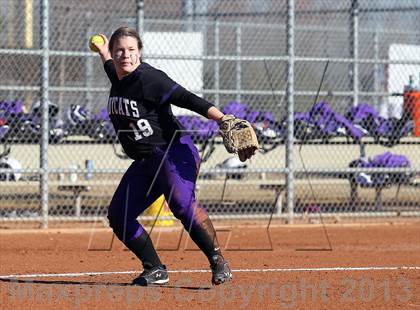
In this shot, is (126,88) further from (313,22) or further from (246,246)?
(313,22)

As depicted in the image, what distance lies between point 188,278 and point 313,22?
42.4 ft

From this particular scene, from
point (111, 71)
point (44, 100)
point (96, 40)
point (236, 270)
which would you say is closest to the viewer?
point (111, 71)

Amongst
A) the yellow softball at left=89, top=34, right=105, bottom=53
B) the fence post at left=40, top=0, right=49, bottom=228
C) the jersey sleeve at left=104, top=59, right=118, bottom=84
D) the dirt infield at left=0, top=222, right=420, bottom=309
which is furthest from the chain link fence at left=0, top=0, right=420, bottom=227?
the jersey sleeve at left=104, top=59, right=118, bottom=84

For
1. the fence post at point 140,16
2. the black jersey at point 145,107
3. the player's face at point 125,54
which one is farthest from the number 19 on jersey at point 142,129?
the fence post at point 140,16

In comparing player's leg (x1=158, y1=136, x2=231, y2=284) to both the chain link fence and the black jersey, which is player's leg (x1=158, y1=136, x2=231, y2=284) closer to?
the black jersey

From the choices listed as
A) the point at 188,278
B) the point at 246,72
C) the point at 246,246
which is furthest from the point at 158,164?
the point at 246,72

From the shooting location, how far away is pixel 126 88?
24.0 feet

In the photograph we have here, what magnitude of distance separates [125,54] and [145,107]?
43 centimetres

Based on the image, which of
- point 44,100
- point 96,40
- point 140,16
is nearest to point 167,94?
point 96,40

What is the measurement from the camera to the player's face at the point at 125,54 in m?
7.27

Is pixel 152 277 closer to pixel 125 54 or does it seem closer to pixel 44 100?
pixel 125 54

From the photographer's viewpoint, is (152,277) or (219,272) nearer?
(219,272)

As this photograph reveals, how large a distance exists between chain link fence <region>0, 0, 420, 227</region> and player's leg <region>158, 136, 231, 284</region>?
3.96 m

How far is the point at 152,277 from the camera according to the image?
24.8 ft
